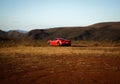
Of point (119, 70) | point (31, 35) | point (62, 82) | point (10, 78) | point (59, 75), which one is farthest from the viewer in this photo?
point (31, 35)

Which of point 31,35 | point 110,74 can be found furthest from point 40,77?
point 31,35

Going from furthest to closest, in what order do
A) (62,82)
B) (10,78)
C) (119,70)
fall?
(119,70) → (10,78) → (62,82)

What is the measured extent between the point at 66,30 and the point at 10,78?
3246 inches

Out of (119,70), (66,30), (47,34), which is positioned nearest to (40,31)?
(47,34)

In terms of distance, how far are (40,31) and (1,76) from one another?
3156 inches

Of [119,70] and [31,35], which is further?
[31,35]

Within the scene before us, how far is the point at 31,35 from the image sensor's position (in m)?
87.1

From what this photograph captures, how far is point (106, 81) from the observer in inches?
338

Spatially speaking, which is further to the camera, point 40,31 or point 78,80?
point 40,31

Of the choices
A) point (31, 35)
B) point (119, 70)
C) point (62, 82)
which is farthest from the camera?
point (31, 35)

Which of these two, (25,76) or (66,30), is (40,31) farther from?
(25,76)

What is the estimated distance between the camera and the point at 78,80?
8617mm

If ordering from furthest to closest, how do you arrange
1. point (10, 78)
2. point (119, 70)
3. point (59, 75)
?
point (119, 70) → point (59, 75) → point (10, 78)

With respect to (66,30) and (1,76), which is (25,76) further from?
(66,30)
